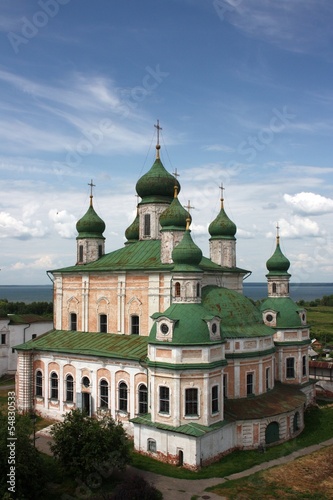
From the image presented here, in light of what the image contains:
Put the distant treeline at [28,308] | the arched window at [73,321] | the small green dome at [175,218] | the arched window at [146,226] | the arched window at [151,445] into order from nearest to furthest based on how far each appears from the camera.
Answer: the arched window at [151,445] < the small green dome at [175,218] < the arched window at [73,321] < the arched window at [146,226] < the distant treeline at [28,308]

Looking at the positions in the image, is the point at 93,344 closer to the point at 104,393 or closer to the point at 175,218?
the point at 104,393

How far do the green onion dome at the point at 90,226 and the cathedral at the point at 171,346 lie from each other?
0.08 meters

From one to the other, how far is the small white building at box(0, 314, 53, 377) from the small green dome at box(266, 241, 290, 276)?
72.5 feet

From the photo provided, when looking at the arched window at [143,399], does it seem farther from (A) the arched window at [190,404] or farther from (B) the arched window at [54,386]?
(B) the arched window at [54,386]

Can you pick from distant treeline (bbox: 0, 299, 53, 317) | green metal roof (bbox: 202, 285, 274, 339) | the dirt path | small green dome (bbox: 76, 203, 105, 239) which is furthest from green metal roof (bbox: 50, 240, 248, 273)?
distant treeline (bbox: 0, 299, 53, 317)

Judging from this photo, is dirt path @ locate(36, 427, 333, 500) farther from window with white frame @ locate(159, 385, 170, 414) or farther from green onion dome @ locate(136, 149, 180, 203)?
green onion dome @ locate(136, 149, 180, 203)

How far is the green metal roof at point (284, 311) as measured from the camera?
3030 centimetres

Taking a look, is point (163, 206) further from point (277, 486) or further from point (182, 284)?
point (277, 486)

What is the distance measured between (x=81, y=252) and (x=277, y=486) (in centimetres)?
1974

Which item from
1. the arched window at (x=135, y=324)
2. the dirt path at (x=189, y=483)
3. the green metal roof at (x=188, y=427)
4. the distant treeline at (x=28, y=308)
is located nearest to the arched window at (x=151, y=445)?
the green metal roof at (x=188, y=427)

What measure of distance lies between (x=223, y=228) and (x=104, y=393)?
1317cm

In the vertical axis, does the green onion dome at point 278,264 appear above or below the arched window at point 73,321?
above

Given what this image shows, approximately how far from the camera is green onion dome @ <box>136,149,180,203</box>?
32.6 metres

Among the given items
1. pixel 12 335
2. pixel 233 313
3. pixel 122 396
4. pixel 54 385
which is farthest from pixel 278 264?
pixel 12 335
